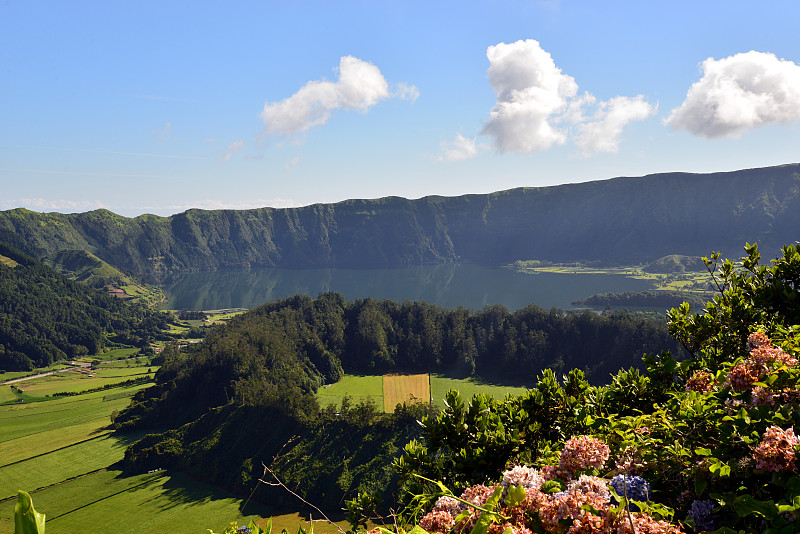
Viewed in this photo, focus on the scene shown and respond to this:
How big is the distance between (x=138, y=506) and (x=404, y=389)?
147 feet

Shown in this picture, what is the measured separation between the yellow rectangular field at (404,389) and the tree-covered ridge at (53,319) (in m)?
101

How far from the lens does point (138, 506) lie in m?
51.2

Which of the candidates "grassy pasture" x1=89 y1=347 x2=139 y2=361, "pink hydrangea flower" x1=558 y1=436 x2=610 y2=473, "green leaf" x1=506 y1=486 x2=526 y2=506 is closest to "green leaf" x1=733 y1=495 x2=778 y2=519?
Result: "pink hydrangea flower" x1=558 y1=436 x2=610 y2=473

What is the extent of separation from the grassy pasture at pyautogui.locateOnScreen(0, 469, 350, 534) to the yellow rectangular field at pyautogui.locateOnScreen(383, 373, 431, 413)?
2677 centimetres

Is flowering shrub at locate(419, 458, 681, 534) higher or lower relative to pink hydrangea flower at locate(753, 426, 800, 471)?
lower

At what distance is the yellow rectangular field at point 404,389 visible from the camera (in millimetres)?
75688

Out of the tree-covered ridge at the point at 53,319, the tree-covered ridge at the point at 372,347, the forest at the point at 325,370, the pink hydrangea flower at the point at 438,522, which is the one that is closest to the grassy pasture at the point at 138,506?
the forest at the point at 325,370

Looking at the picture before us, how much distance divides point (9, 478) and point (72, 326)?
109 metres

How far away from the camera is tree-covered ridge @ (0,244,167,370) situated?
137250mm

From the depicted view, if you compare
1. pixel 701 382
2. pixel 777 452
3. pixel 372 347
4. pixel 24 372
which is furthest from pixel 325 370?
pixel 777 452

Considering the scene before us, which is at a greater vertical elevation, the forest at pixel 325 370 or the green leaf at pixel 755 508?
the green leaf at pixel 755 508

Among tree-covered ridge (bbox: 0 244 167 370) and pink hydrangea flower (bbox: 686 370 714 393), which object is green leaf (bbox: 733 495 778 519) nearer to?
pink hydrangea flower (bbox: 686 370 714 393)

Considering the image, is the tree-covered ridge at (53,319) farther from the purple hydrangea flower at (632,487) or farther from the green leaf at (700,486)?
the green leaf at (700,486)

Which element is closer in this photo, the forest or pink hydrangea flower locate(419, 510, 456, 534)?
pink hydrangea flower locate(419, 510, 456, 534)
